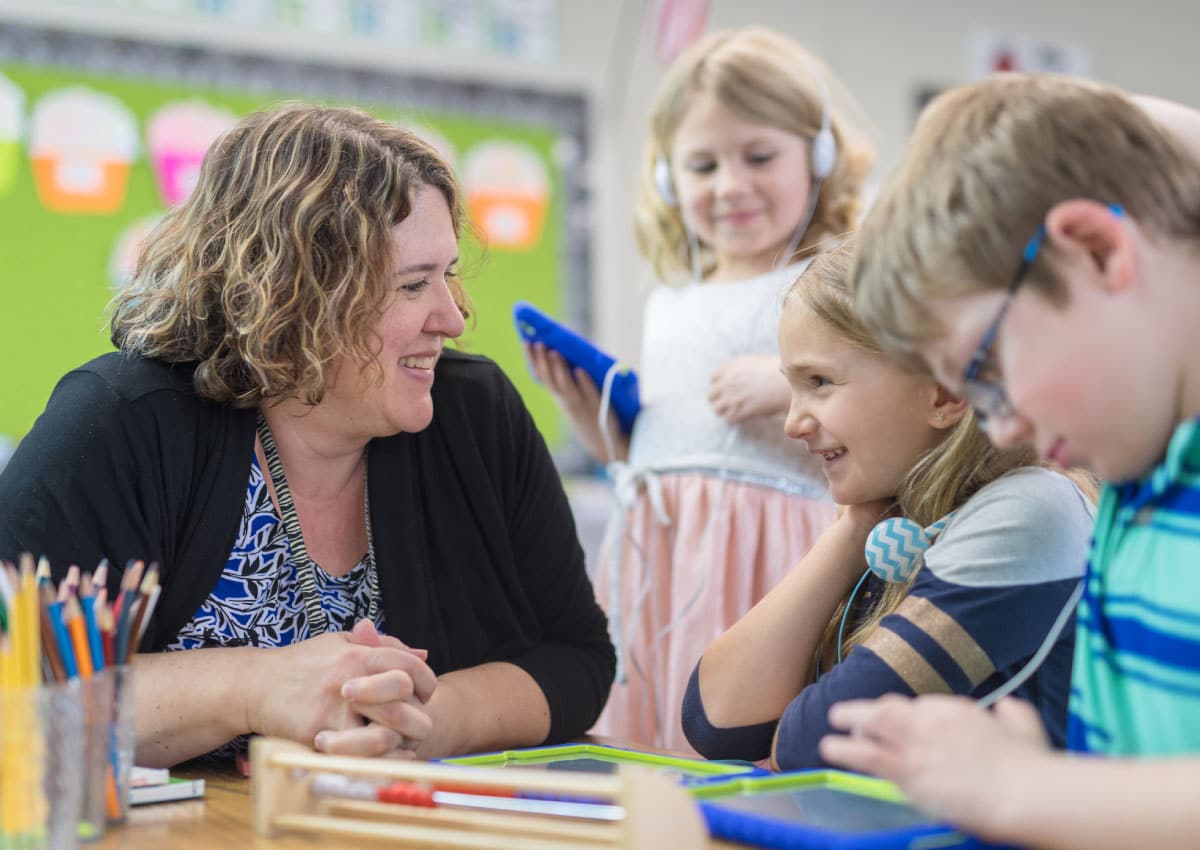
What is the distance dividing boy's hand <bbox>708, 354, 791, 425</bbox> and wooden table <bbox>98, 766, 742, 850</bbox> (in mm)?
877

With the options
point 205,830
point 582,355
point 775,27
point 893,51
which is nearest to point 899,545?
point 205,830

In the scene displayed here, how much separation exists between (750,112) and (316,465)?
0.82m

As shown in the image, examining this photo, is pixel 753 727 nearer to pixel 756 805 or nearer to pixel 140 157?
pixel 756 805

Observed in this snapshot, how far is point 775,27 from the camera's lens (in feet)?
11.7

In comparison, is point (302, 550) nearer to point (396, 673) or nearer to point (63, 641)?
point (396, 673)

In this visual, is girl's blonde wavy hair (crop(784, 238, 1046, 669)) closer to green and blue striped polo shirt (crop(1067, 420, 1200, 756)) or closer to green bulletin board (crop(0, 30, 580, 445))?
green and blue striped polo shirt (crop(1067, 420, 1200, 756))

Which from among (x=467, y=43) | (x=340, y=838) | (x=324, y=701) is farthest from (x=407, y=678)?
(x=467, y=43)

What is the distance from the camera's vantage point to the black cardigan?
3.40ft

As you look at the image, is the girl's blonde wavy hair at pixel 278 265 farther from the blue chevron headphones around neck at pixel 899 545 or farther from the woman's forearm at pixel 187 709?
the blue chevron headphones around neck at pixel 899 545

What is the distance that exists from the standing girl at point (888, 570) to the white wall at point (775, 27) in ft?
6.68

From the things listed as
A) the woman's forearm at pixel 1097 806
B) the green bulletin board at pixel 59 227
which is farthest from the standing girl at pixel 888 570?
the green bulletin board at pixel 59 227

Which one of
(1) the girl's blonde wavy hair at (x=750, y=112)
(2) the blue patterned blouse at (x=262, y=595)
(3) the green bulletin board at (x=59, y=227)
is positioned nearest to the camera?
(2) the blue patterned blouse at (x=262, y=595)

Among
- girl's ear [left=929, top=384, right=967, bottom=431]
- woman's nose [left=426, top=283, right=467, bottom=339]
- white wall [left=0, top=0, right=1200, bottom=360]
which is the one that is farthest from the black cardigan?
white wall [left=0, top=0, right=1200, bottom=360]

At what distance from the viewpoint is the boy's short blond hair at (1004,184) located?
648 mm
